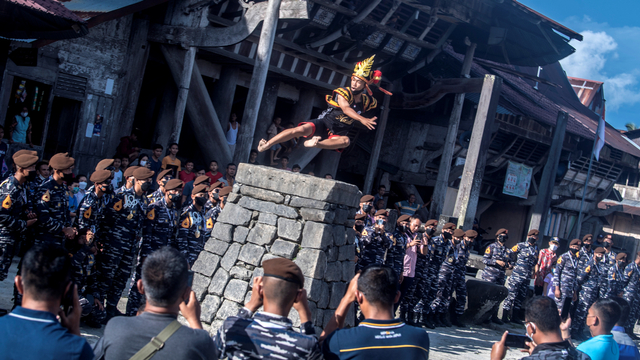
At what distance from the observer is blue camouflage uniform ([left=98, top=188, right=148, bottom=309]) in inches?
239

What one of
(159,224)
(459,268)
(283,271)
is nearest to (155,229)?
(159,224)

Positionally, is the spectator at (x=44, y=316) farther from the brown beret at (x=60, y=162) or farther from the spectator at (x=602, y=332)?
the spectator at (x=602, y=332)

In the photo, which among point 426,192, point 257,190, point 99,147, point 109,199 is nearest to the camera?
point 257,190

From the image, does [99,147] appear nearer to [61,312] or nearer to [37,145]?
[37,145]

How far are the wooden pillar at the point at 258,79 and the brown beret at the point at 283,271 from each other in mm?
5970

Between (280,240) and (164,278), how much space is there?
2.75 m

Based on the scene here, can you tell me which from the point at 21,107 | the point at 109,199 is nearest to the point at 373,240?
the point at 109,199

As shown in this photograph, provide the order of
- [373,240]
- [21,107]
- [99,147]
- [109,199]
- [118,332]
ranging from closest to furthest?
[118,332] → [109,199] → [373,240] → [21,107] → [99,147]

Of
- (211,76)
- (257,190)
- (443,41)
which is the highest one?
(443,41)

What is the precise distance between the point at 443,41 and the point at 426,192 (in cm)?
577

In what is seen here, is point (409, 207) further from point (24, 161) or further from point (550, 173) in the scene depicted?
point (24, 161)

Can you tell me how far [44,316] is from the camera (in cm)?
239

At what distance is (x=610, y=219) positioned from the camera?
2495 cm

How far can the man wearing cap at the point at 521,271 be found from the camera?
36.4 feet
